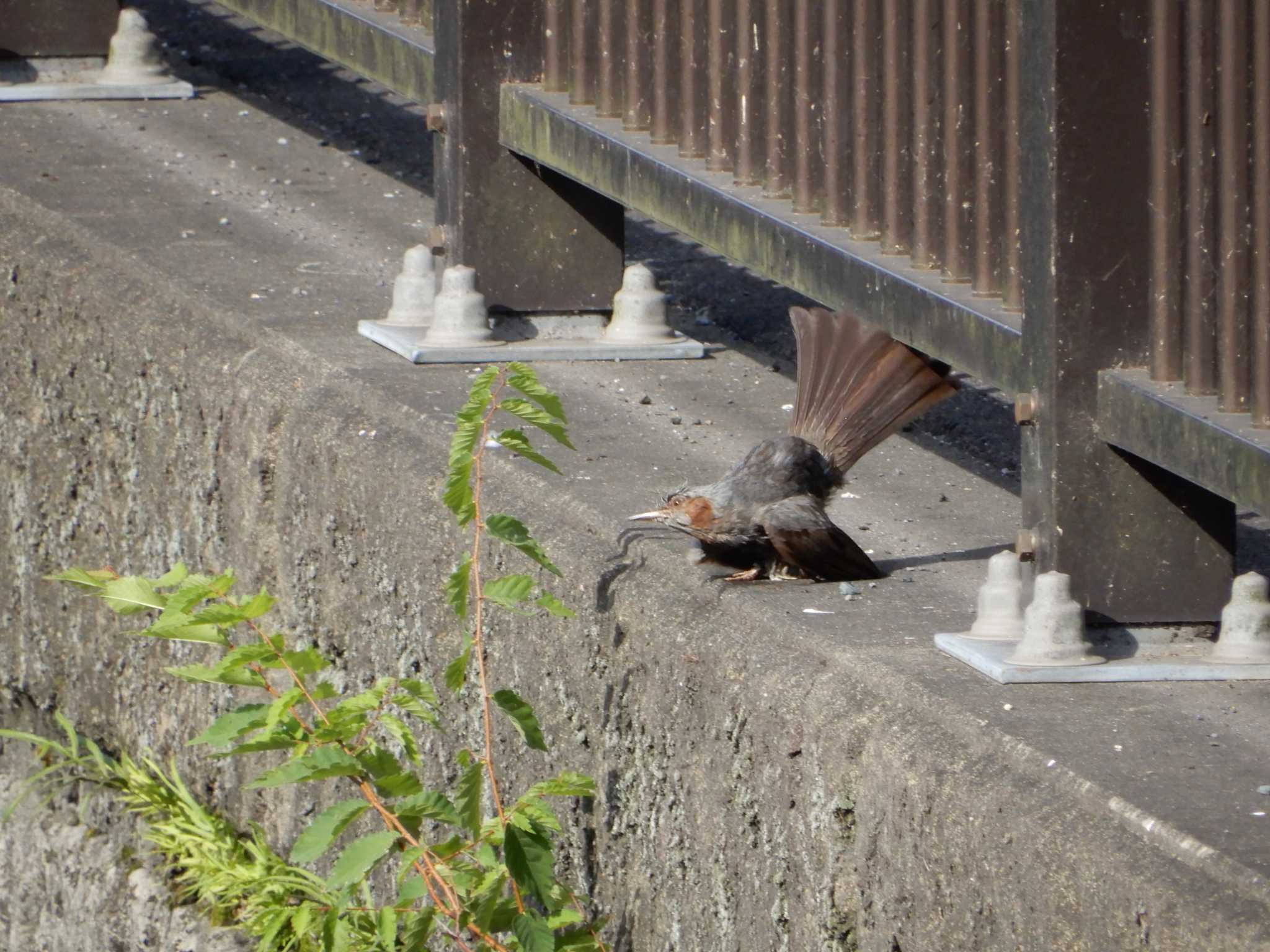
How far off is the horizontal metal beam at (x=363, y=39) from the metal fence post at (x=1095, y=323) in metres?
2.61

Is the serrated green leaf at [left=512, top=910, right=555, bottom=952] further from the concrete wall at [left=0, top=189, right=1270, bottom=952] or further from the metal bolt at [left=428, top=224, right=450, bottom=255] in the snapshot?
the metal bolt at [left=428, top=224, right=450, bottom=255]

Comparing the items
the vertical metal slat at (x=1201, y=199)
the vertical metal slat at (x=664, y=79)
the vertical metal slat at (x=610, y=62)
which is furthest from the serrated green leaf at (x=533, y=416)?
the vertical metal slat at (x=610, y=62)

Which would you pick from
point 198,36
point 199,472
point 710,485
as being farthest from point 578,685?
point 198,36

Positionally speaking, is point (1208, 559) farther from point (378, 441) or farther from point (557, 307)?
point (557, 307)

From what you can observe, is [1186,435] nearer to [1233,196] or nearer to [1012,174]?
[1233,196]

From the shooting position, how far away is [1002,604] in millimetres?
2939

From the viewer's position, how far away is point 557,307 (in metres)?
4.99

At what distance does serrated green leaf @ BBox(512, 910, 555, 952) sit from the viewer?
9.03ft

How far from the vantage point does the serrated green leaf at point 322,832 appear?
270 centimetres

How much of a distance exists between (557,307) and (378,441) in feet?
3.42

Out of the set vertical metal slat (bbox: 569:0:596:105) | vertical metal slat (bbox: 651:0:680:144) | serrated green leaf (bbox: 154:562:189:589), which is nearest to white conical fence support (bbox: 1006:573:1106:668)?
serrated green leaf (bbox: 154:562:189:589)

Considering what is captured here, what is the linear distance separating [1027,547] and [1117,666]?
0.24 m

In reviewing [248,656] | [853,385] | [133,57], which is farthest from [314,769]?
[133,57]

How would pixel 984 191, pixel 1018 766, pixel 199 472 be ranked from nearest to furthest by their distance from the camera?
pixel 1018 766 < pixel 984 191 < pixel 199 472
